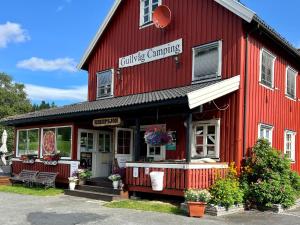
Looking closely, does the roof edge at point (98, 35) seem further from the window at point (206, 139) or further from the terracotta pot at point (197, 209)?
the terracotta pot at point (197, 209)

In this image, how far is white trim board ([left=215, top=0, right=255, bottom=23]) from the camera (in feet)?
45.3

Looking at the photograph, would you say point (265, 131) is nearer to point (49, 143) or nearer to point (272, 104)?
point (272, 104)

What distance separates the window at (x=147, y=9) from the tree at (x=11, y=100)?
1483 inches

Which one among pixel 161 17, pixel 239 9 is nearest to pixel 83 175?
pixel 161 17

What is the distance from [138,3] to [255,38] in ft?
19.4

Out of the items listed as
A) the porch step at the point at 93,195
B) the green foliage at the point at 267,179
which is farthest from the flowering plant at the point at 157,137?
the green foliage at the point at 267,179

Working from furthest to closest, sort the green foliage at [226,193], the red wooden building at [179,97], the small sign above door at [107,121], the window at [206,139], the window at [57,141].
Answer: the window at [57,141]
the small sign above door at [107,121]
the window at [206,139]
the red wooden building at [179,97]
the green foliage at [226,193]

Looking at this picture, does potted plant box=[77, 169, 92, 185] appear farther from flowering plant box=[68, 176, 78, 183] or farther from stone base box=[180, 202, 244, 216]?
stone base box=[180, 202, 244, 216]

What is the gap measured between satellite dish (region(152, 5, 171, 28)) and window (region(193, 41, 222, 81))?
6.02 ft

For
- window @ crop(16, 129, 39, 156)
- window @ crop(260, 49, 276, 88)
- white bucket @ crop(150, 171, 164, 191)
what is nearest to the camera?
white bucket @ crop(150, 171, 164, 191)

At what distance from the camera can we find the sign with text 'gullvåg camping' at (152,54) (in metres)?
16.5

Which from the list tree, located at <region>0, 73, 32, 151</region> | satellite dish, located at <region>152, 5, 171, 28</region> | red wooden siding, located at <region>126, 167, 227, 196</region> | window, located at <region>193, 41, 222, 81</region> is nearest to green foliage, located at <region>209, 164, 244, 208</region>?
red wooden siding, located at <region>126, 167, 227, 196</region>

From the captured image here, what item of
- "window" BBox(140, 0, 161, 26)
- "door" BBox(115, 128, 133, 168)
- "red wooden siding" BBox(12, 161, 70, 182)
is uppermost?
"window" BBox(140, 0, 161, 26)

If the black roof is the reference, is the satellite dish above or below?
above
